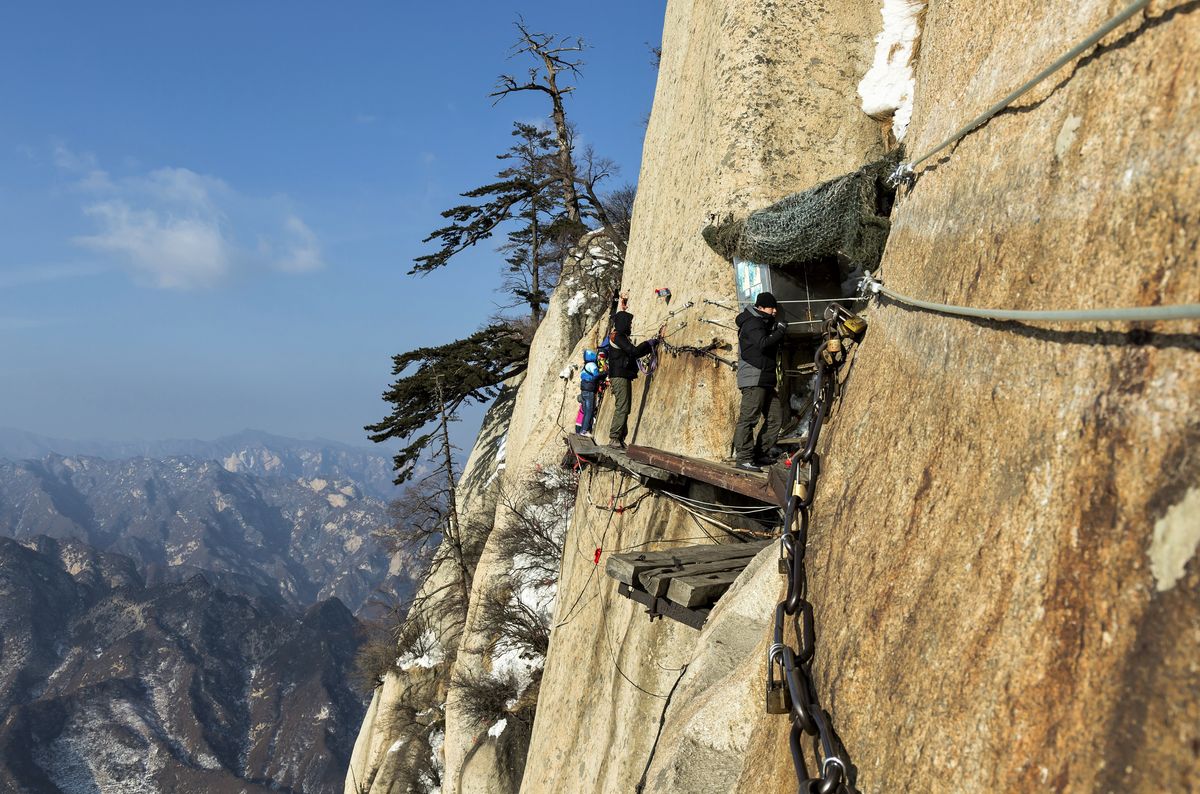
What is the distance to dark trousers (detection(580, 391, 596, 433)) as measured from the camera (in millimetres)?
12188

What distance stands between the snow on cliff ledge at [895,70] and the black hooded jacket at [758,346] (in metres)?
3.97

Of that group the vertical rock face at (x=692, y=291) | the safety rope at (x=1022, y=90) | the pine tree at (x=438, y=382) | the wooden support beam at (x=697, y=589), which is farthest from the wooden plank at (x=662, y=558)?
the pine tree at (x=438, y=382)

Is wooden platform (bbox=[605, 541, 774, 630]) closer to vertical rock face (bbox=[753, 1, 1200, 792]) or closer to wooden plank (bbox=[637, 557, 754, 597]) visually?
wooden plank (bbox=[637, 557, 754, 597])

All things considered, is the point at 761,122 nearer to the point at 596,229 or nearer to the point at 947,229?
the point at 947,229

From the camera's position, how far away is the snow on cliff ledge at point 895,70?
934cm

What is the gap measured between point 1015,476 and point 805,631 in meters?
1.24

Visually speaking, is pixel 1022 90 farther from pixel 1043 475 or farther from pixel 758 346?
pixel 758 346

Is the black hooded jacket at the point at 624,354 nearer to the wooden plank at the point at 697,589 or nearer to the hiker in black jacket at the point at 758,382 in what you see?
the hiker in black jacket at the point at 758,382

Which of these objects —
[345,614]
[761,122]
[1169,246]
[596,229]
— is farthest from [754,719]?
[345,614]

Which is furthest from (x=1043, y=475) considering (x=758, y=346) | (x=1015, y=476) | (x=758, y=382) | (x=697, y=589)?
(x=758, y=382)

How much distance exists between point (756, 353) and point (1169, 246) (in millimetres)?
5504

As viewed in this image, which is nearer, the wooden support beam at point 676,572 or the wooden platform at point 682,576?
the wooden platform at point 682,576

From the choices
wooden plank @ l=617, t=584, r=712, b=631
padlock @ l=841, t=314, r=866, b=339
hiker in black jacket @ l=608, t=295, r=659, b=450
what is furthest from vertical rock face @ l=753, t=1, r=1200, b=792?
hiker in black jacket @ l=608, t=295, r=659, b=450

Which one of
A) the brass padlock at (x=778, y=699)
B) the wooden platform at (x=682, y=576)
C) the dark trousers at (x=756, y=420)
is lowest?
the wooden platform at (x=682, y=576)
